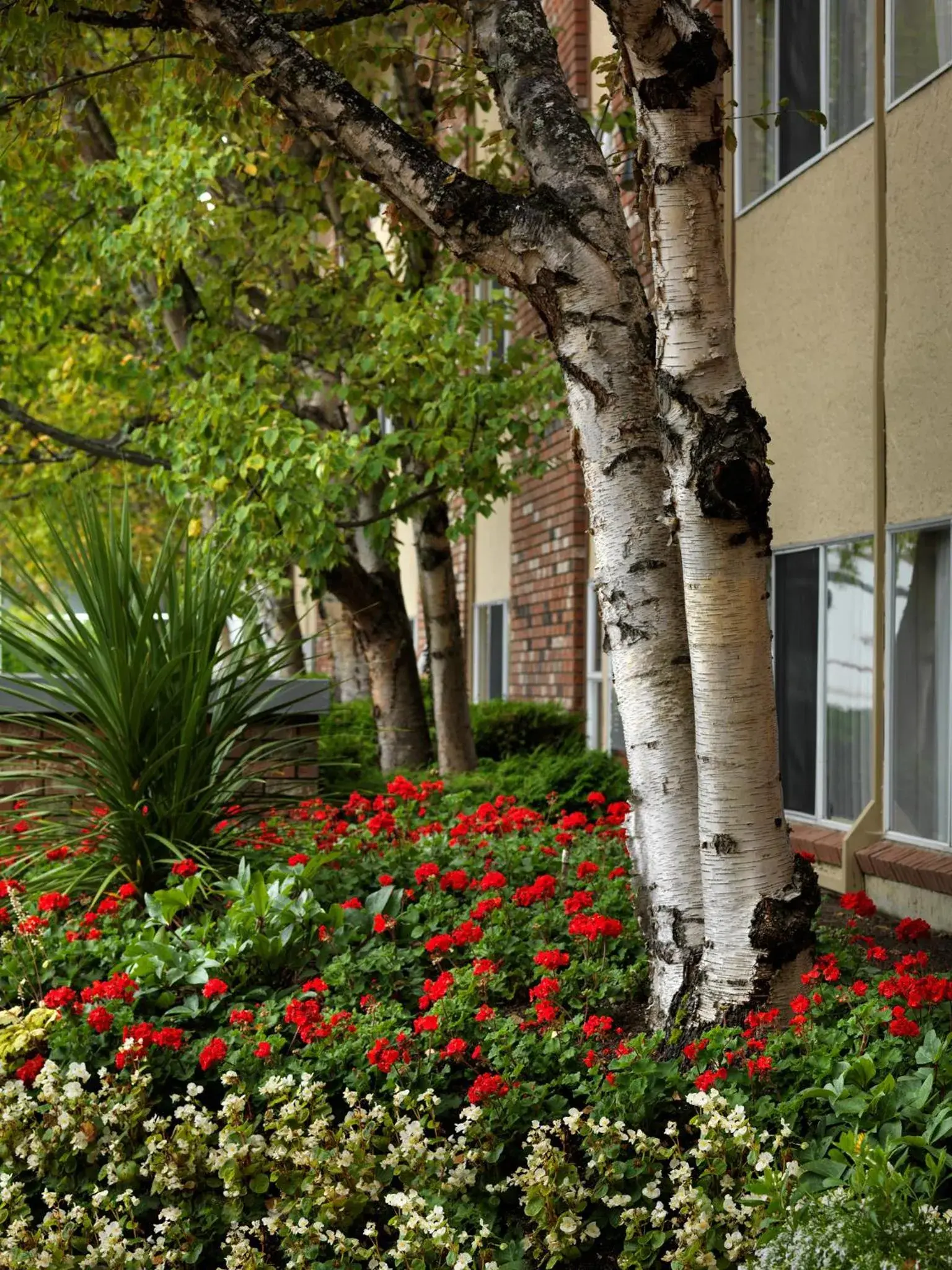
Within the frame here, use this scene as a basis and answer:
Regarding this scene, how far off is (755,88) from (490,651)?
7.99m

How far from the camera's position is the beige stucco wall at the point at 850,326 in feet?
24.1

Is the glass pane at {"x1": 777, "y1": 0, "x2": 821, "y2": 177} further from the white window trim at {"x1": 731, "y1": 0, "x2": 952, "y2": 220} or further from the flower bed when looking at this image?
the flower bed

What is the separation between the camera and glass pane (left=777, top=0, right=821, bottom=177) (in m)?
8.77

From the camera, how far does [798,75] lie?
900cm

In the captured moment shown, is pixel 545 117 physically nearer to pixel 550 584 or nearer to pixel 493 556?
pixel 550 584

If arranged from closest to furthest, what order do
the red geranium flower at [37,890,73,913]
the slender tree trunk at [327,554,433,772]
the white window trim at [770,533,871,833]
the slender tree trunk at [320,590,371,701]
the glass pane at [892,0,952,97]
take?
the red geranium flower at [37,890,73,913], the glass pane at [892,0,952,97], the white window trim at [770,533,871,833], the slender tree trunk at [327,554,433,772], the slender tree trunk at [320,590,371,701]

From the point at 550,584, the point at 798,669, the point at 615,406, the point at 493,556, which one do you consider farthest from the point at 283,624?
the point at 615,406

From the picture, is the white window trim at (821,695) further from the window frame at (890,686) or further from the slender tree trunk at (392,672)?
the slender tree trunk at (392,672)

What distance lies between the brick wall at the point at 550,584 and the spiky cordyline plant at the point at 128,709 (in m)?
5.93

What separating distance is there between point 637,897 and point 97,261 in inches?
340

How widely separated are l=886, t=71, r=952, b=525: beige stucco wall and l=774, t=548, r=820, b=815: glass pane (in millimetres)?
1257

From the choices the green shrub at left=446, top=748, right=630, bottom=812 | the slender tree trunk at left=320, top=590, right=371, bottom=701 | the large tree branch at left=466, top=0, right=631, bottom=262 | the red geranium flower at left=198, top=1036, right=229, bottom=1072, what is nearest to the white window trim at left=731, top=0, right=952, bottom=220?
the large tree branch at left=466, top=0, right=631, bottom=262

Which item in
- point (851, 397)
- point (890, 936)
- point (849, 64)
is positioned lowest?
point (890, 936)

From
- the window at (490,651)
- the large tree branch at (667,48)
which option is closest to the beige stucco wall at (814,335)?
the large tree branch at (667,48)
